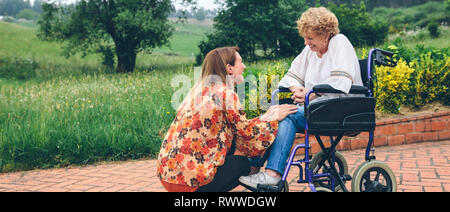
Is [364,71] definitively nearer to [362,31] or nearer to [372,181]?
[372,181]

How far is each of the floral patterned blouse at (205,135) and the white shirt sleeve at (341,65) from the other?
637 millimetres

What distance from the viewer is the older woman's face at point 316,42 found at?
9.70 feet

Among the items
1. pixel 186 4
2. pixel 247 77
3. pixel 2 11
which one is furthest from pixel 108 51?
pixel 2 11

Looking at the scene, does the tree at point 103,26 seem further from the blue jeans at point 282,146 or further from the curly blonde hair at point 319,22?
the blue jeans at point 282,146

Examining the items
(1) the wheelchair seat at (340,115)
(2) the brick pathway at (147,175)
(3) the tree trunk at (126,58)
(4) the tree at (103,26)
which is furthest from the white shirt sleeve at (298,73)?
(3) the tree trunk at (126,58)

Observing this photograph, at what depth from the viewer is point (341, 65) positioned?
281 centimetres

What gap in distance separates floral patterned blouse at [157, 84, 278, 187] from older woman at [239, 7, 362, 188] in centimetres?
21

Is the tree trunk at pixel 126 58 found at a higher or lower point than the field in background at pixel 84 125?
higher

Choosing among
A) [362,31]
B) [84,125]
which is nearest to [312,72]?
[84,125]

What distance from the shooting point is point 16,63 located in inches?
806

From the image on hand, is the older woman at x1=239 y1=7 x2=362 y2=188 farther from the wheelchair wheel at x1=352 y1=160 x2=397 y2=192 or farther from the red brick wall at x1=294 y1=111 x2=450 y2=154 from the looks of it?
the red brick wall at x1=294 y1=111 x2=450 y2=154

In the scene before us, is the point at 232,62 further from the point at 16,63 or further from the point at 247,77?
the point at 16,63

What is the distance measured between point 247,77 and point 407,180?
2.88 m

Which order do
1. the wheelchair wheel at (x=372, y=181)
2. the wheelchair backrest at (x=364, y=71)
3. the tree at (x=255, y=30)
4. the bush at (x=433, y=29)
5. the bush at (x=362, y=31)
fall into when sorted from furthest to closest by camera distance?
the bush at (x=433, y=29) < the bush at (x=362, y=31) < the tree at (x=255, y=30) < the wheelchair backrest at (x=364, y=71) < the wheelchair wheel at (x=372, y=181)
